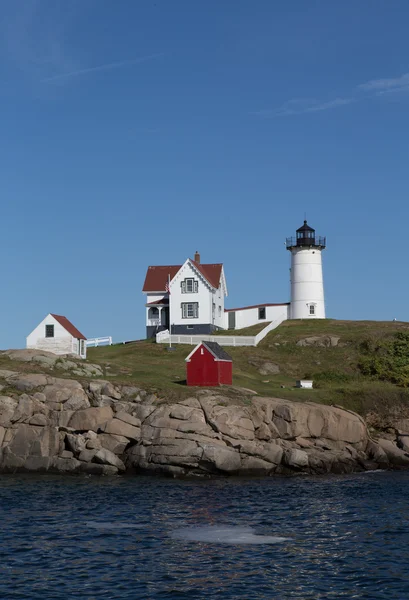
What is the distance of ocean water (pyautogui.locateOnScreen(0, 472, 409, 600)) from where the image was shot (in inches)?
848

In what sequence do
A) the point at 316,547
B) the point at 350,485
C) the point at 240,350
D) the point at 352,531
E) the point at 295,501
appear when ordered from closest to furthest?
the point at 316,547
the point at 352,531
the point at 295,501
the point at 350,485
the point at 240,350

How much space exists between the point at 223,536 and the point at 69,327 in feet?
126

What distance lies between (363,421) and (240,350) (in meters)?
21.6

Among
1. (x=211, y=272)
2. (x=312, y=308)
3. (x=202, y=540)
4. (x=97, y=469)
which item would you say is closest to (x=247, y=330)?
(x=211, y=272)

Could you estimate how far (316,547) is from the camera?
26.2m

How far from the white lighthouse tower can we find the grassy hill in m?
2.46

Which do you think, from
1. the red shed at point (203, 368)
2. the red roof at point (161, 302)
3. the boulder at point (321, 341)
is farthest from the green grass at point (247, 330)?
the red shed at point (203, 368)

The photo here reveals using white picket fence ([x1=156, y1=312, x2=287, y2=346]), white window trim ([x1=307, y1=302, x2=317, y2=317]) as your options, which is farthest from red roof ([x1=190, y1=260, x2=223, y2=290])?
white window trim ([x1=307, y1=302, x2=317, y2=317])

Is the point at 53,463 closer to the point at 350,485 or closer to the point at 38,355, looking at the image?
the point at 38,355

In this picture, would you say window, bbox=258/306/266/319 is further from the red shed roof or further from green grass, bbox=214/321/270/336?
the red shed roof

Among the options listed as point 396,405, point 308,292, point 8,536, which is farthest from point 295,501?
point 308,292

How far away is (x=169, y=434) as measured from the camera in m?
44.1

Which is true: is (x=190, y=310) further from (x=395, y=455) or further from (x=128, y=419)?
(x=128, y=419)

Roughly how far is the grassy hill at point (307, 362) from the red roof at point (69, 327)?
2.50 m
